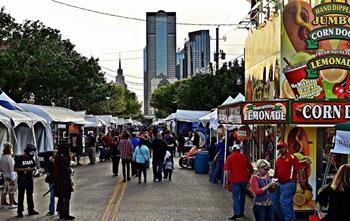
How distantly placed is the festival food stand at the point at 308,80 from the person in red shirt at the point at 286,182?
1.32 metres

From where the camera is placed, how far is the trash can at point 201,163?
969 inches

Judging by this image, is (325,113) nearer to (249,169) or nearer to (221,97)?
(249,169)

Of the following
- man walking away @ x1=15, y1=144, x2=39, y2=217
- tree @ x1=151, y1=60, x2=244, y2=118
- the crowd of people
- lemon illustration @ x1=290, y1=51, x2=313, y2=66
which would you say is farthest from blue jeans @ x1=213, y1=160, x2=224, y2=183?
tree @ x1=151, y1=60, x2=244, y2=118

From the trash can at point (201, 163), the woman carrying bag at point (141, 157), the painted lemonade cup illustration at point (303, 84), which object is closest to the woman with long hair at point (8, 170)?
the woman carrying bag at point (141, 157)

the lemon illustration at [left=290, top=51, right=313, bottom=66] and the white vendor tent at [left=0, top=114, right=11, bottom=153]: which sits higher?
the lemon illustration at [left=290, top=51, right=313, bottom=66]

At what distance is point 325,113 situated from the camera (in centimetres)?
1270

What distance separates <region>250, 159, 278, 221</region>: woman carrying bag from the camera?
10.0 m

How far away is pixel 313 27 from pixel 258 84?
3.99 m

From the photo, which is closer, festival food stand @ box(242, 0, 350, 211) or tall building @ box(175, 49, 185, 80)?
festival food stand @ box(242, 0, 350, 211)

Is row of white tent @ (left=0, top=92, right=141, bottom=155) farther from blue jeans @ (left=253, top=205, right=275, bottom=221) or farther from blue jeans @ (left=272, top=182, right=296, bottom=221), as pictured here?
blue jeans @ (left=253, top=205, right=275, bottom=221)

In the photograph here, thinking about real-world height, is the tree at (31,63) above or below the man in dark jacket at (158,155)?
above

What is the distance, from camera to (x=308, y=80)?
13945 millimetres

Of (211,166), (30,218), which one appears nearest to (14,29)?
(211,166)

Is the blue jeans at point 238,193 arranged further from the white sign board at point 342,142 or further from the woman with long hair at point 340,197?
the woman with long hair at point 340,197
